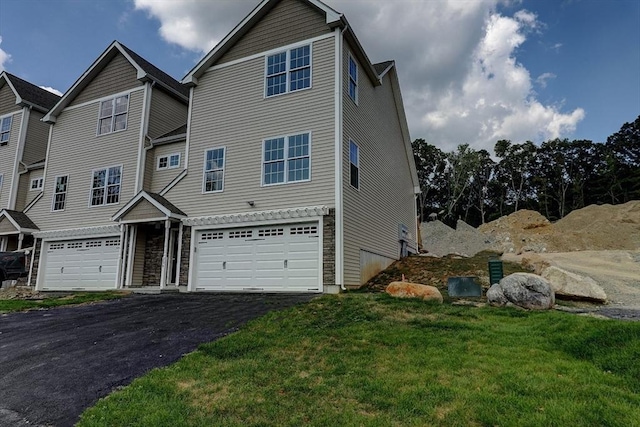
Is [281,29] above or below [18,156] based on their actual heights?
above

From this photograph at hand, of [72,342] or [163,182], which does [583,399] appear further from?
[163,182]

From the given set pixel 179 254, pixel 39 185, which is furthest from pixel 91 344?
pixel 39 185

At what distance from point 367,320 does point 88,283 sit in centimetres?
1408

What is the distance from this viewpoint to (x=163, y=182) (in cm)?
1680

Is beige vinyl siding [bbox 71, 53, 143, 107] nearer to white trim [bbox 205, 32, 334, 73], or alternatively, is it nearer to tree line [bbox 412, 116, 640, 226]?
white trim [bbox 205, 32, 334, 73]

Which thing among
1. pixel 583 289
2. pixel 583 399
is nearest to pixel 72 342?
pixel 583 399

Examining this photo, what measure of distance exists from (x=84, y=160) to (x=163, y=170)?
4312mm

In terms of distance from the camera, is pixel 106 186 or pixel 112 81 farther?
pixel 112 81

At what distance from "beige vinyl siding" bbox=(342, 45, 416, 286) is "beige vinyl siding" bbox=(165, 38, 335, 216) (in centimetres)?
A: 71

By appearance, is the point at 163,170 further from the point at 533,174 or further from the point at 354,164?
the point at 533,174

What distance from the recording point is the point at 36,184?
20.9 m

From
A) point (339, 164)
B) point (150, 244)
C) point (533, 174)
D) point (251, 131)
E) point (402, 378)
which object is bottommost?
point (402, 378)

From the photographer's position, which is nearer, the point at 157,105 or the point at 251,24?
the point at 251,24

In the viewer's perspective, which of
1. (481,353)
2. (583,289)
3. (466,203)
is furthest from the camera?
(466,203)
